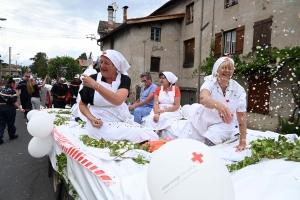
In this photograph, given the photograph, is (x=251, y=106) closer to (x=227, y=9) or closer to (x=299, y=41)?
(x=299, y=41)

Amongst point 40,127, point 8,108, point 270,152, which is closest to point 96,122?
point 40,127

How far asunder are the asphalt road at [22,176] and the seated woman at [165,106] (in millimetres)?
2252

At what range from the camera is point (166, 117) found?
480cm

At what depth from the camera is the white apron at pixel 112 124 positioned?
3.00 m

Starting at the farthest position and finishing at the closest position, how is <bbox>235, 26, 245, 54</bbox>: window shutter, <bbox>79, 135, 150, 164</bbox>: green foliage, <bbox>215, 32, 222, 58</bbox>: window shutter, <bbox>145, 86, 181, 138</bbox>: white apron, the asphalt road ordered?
<bbox>215, 32, 222, 58</bbox>: window shutter
<bbox>235, 26, 245, 54</bbox>: window shutter
<bbox>145, 86, 181, 138</bbox>: white apron
the asphalt road
<bbox>79, 135, 150, 164</bbox>: green foliage

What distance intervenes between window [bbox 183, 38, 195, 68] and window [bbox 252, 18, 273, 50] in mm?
5647

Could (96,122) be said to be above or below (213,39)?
below

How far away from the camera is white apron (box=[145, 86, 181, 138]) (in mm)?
4613

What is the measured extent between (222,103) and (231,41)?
10271mm

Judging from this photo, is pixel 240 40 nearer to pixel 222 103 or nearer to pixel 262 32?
pixel 262 32

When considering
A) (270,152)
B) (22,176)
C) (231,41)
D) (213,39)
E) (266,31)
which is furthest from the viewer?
(213,39)

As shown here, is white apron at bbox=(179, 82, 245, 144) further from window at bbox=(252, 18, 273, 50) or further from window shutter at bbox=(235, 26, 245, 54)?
window shutter at bbox=(235, 26, 245, 54)

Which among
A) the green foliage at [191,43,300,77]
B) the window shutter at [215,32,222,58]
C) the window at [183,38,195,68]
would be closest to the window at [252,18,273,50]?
the green foliage at [191,43,300,77]

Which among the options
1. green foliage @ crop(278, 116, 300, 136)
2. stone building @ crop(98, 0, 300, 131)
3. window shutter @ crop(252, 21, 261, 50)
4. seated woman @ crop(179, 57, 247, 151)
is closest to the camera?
seated woman @ crop(179, 57, 247, 151)
